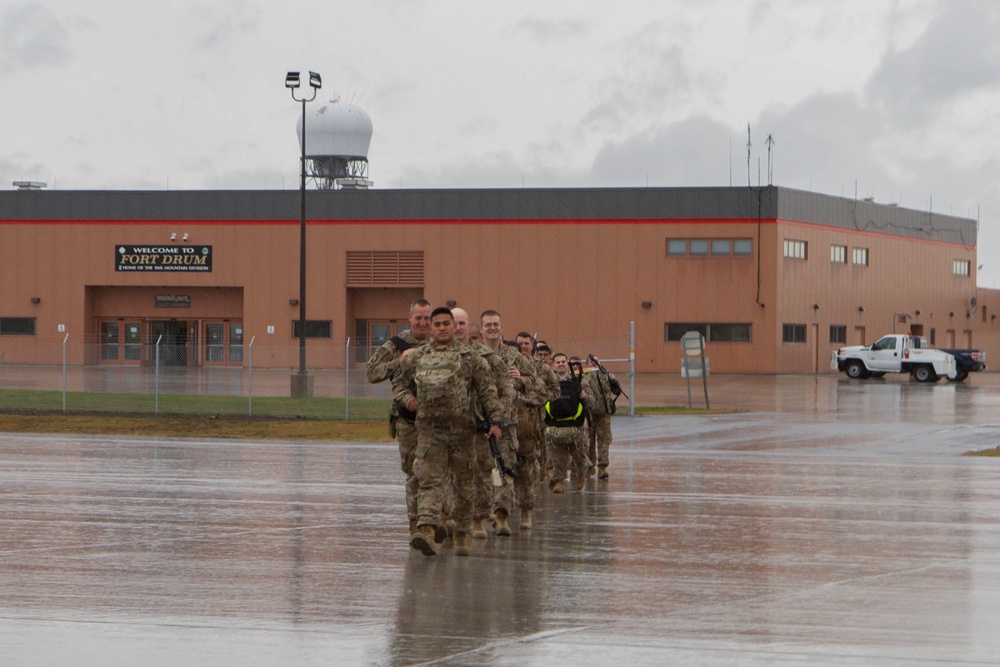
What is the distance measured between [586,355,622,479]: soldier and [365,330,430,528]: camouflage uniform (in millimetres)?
5408

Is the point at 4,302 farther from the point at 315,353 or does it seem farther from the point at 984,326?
the point at 984,326

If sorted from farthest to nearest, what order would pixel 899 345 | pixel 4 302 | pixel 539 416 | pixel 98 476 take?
pixel 4 302
pixel 899 345
pixel 98 476
pixel 539 416

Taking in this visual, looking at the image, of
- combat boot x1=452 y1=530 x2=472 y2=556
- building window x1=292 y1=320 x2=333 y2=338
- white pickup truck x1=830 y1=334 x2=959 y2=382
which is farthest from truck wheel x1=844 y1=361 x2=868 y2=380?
combat boot x1=452 y1=530 x2=472 y2=556

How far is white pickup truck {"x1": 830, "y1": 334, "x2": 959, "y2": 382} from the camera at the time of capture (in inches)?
1969

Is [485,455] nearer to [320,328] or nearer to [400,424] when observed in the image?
[400,424]

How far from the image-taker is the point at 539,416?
13586 mm

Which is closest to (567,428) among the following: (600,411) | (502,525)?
(600,411)

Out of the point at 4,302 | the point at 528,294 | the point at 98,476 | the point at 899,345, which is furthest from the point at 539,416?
the point at 4,302

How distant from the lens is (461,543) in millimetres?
10953

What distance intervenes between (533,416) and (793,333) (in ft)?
145

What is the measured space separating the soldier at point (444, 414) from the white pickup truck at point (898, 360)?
4162 cm

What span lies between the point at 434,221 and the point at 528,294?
4.87 m

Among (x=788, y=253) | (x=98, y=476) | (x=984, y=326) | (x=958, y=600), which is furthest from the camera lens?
(x=984, y=326)

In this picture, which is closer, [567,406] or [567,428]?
[567,406]
